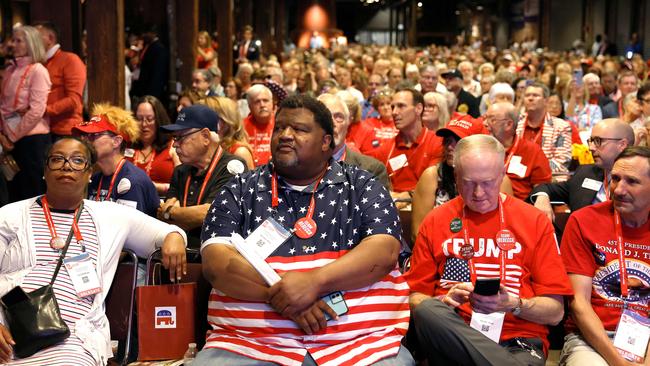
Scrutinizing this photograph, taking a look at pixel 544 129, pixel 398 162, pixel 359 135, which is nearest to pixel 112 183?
pixel 398 162

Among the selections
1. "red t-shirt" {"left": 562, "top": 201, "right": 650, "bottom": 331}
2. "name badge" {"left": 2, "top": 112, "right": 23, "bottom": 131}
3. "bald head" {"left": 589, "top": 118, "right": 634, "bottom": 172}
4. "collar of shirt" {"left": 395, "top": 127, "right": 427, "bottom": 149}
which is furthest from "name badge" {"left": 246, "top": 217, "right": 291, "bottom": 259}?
"name badge" {"left": 2, "top": 112, "right": 23, "bottom": 131}

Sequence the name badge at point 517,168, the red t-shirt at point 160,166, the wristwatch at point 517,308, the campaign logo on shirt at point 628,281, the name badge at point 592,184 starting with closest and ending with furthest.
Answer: the wristwatch at point 517,308 < the campaign logo on shirt at point 628,281 < the name badge at point 592,184 < the name badge at point 517,168 < the red t-shirt at point 160,166

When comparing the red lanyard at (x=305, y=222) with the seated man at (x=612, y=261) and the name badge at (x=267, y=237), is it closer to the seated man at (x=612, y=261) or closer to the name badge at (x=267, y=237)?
the name badge at (x=267, y=237)

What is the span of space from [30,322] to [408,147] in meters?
4.16

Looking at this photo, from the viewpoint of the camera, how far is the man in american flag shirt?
142 inches

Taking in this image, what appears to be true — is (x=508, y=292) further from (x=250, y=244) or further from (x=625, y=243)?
(x=250, y=244)

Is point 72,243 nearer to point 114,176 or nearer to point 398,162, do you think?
point 114,176

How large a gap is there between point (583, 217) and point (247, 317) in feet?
5.22

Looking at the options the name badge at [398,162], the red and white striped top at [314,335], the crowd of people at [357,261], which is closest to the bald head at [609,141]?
the crowd of people at [357,261]

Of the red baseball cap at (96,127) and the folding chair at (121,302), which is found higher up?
the red baseball cap at (96,127)

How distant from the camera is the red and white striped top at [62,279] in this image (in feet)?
12.5

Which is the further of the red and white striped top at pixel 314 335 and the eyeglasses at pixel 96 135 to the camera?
the eyeglasses at pixel 96 135

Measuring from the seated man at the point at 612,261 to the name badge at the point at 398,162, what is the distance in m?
3.09

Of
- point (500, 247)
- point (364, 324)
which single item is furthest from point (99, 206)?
point (500, 247)
